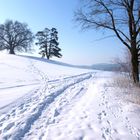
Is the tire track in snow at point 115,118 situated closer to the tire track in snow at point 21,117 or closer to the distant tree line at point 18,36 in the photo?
the tire track in snow at point 21,117

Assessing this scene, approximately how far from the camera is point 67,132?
643cm

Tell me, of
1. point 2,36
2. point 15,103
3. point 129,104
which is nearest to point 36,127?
point 15,103

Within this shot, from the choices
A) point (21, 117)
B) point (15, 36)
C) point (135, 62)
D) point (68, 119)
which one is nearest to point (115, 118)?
point (68, 119)

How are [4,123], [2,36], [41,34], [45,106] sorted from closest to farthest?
[4,123] < [45,106] < [2,36] < [41,34]

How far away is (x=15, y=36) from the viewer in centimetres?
5038

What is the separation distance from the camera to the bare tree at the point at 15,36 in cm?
5010

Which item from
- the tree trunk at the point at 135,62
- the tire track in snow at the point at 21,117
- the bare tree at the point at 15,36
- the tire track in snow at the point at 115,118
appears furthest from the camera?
the bare tree at the point at 15,36

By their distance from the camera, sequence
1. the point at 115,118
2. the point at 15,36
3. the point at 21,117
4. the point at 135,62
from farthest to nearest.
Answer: the point at 15,36, the point at 135,62, the point at 115,118, the point at 21,117

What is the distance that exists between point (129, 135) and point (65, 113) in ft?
8.96

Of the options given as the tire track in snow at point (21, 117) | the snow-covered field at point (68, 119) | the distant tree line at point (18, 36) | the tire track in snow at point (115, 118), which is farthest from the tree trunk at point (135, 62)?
the distant tree line at point (18, 36)

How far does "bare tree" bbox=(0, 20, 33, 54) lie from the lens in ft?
164

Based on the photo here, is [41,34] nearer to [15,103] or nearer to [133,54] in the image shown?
[133,54]

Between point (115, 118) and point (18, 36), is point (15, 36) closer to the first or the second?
point (18, 36)

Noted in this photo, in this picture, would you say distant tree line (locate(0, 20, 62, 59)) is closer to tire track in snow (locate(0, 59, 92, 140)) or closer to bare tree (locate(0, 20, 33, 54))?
bare tree (locate(0, 20, 33, 54))
